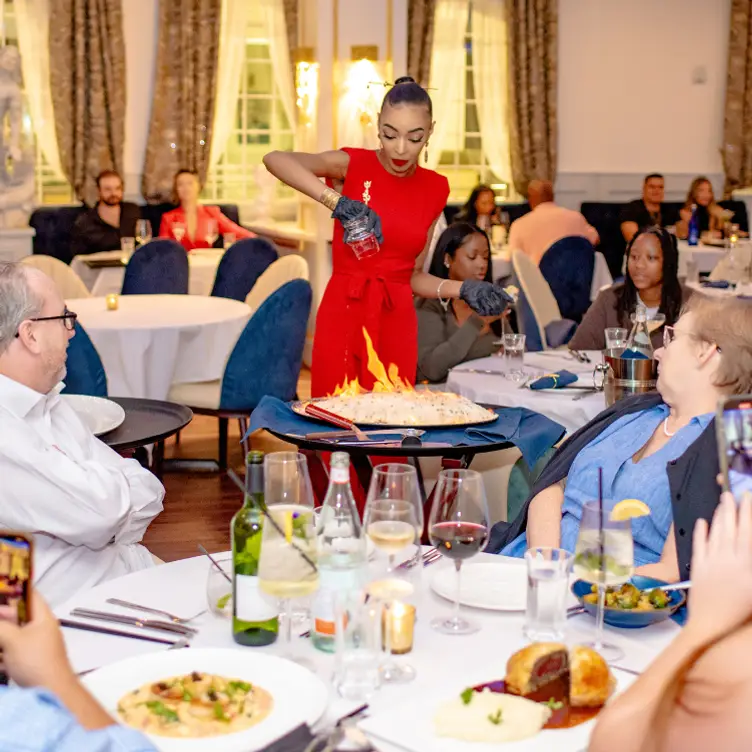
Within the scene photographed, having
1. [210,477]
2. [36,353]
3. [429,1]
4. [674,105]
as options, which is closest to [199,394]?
[210,477]

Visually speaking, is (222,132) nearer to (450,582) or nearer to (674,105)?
(674,105)

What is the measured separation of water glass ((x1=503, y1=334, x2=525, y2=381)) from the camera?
12.6ft

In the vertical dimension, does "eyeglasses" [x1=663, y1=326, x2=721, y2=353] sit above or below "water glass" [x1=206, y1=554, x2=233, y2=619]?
above

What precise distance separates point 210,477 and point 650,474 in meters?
3.33

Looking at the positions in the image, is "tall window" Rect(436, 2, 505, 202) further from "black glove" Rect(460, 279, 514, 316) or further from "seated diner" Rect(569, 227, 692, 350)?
"black glove" Rect(460, 279, 514, 316)

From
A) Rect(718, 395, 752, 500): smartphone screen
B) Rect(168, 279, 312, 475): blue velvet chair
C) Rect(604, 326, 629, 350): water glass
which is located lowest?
Rect(168, 279, 312, 475): blue velvet chair

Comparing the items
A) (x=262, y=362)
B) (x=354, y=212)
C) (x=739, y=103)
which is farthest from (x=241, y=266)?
(x=739, y=103)

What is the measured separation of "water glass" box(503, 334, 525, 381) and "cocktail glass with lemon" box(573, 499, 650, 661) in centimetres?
218

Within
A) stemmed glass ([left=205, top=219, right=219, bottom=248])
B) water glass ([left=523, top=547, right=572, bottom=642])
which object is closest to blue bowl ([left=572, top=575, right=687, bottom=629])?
water glass ([left=523, top=547, right=572, bottom=642])

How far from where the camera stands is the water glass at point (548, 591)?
5.23 feet

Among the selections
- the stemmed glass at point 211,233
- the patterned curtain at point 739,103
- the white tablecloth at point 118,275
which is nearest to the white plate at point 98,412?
the white tablecloth at point 118,275

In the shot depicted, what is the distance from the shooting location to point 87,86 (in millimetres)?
9578

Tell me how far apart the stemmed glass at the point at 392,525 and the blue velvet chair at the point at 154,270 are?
480 centimetres

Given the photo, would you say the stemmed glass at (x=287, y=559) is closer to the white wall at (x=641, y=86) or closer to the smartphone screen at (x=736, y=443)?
the smartphone screen at (x=736, y=443)
